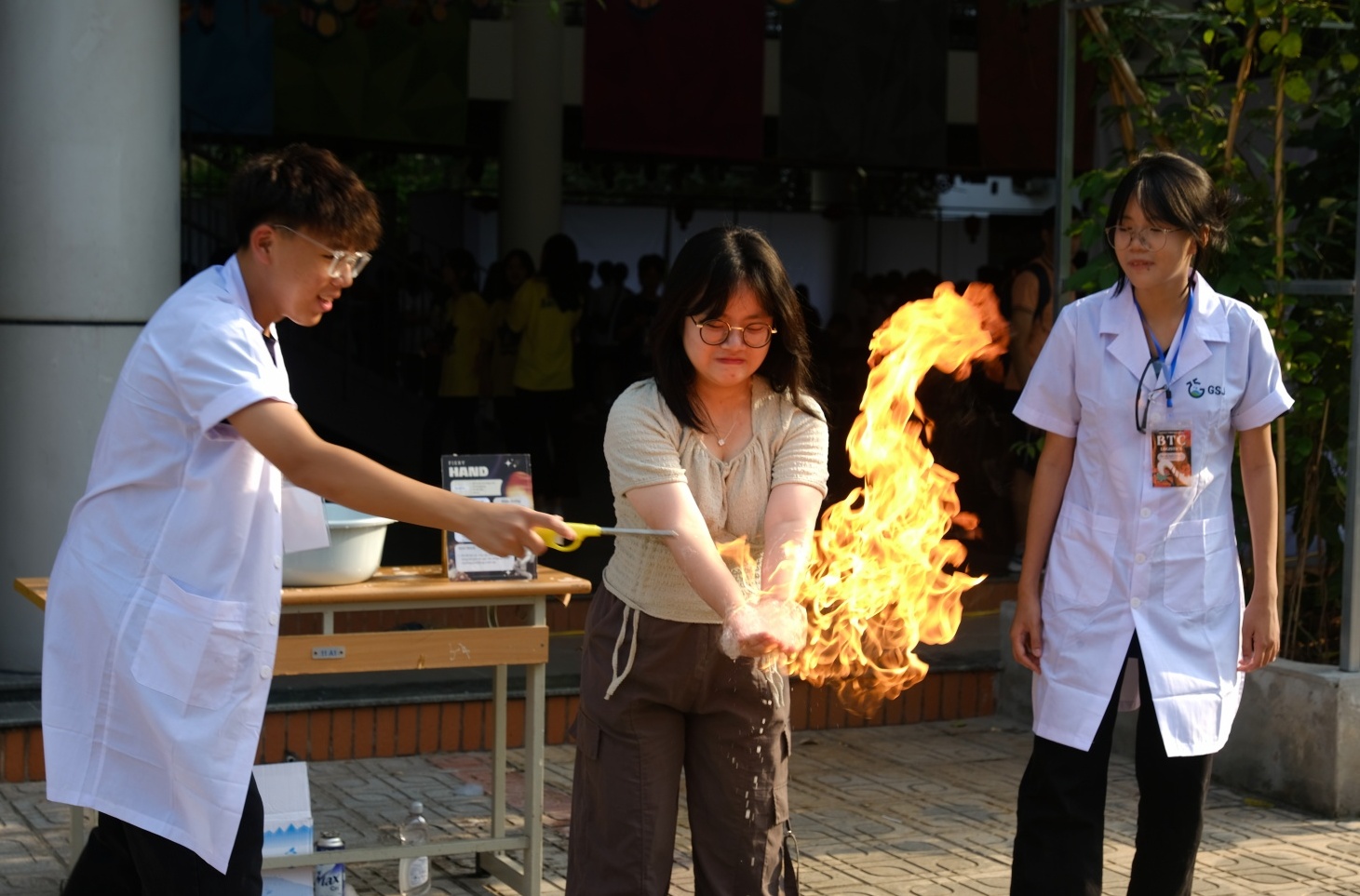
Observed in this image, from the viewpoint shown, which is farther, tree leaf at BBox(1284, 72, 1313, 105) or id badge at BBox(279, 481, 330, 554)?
tree leaf at BBox(1284, 72, 1313, 105)

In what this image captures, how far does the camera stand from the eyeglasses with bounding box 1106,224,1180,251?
353cm

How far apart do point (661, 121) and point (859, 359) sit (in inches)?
125

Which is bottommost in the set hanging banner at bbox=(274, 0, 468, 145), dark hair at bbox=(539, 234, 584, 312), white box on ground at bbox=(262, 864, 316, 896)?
white box on ground at bbox=(262, 864, 316, 896)

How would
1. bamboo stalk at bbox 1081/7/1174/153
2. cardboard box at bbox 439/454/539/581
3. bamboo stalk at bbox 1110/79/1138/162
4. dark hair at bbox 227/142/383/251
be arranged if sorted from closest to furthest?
dark hair at bbox 227/142/383/251 < cardboard box at bbox 439/454/539/581 < bamboo stalk at bbox 1081/7/1174/153 < bamboo stalk at bbox 1110/79/1138/162

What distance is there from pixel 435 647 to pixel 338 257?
5.71 feet

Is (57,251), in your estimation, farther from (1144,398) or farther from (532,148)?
(532,148)

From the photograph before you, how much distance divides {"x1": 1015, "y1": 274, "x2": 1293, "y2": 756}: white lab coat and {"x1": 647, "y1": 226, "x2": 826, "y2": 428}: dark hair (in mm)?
753

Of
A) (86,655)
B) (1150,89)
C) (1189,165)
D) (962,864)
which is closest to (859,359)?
(1150,89)

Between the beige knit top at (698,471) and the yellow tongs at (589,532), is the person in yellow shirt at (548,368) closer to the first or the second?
the beige knit top at (698,471)

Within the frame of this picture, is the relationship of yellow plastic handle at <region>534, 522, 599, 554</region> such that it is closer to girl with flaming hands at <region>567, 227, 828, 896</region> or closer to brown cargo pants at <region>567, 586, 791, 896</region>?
girl with flaming hands at <region>567, 227, 828, 896</region>

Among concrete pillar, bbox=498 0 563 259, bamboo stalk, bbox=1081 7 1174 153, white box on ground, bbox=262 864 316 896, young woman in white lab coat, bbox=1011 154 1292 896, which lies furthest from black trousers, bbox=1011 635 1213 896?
concrete pillar, bbox=498 0 563 259

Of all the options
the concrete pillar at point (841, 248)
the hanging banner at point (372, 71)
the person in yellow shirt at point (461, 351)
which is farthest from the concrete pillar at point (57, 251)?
the concrete pillar at point (841, 248)

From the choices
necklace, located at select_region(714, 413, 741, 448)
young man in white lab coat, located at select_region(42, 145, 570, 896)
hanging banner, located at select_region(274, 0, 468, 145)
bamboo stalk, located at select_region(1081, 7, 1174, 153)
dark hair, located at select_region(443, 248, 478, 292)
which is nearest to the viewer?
young man in white lab coat, located at select_region(42, 145, 570, 896)

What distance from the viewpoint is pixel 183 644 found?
2.82 meters
